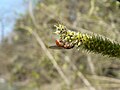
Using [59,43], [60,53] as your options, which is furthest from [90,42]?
[60,53]

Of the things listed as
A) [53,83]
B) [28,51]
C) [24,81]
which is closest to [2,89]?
[24,81]

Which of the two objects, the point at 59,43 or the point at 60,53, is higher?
the point at 59,43

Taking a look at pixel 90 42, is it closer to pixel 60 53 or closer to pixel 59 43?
pixel 59 43

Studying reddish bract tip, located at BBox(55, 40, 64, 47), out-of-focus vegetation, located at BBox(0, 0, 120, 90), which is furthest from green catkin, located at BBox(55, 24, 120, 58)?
out-of-focus vegetation, located at BBox(0, 0, 120, 90)

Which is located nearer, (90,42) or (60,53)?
(90,42)

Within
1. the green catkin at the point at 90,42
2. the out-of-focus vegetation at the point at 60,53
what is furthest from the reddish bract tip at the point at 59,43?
the out-of-focus vegetation at the point at 60,53
